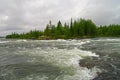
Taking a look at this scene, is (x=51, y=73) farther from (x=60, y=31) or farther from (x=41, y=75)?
(x=60, y=31)

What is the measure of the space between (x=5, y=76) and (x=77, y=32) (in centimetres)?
9656

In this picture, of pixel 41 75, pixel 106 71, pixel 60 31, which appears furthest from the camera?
pixel 60 31

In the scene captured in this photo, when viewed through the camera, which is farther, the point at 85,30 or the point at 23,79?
the point at 85,30

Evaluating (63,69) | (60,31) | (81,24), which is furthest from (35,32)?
(63,69)

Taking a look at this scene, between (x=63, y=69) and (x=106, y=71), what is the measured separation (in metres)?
2.72

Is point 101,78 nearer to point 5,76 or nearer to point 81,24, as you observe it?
point 5,76

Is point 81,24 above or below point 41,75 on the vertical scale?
above

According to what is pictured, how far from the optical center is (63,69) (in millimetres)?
11289

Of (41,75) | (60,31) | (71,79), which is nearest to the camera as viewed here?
(71,79)

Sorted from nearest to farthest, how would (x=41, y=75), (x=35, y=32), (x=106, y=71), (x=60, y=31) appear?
1. (x=41, y=75)
2. (x=106, y=71)
3. (x=60, y=31)
4. (x=35, y=32)

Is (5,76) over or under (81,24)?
under

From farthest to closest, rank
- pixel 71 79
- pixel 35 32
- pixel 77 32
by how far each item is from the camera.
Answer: pixel 35 32 < pixel 77 32 < pixel 71 79

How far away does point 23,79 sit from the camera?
9.23 meters

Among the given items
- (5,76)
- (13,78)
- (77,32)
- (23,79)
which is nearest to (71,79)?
(23,79)
